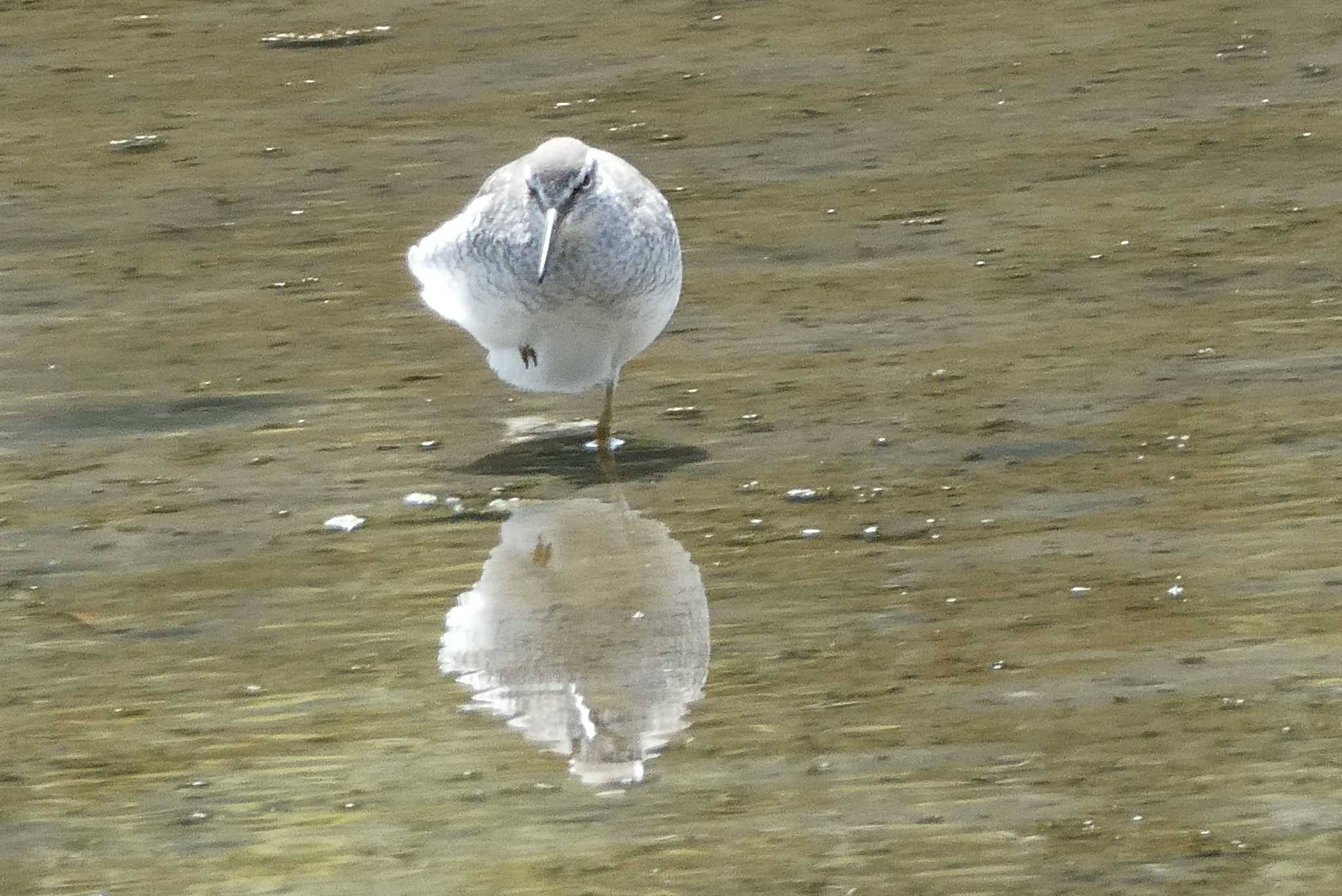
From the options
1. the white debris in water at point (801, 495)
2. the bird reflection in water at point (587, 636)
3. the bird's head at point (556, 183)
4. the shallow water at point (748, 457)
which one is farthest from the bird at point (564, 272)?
the white debris in water at point (801, 495)

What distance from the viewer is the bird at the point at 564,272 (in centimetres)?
625

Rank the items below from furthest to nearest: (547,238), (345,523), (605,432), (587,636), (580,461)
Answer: (605,432)
(580,461)
(547,238)
(345,523)
(587,636)

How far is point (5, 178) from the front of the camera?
9.38 meters

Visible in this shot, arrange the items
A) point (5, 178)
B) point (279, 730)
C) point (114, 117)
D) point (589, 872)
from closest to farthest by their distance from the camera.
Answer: point (589, 872), point (279, 730), point (5, 178), point (114, 117)

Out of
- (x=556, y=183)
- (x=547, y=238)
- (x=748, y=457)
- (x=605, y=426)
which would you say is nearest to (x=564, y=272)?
(x=547, y=238)

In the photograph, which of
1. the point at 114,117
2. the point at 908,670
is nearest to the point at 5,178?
the point at 114,117

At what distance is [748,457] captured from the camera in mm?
6223

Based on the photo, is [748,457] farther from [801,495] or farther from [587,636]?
[587,636]

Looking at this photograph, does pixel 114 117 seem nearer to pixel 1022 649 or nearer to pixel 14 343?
pixel 14 343

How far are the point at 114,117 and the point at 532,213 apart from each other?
443cm

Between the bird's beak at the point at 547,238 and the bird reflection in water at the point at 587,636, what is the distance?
0.60 meters

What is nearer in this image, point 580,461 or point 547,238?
point 547,238

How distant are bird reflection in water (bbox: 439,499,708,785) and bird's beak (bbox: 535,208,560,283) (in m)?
0.60

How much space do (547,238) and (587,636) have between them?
1.44m
